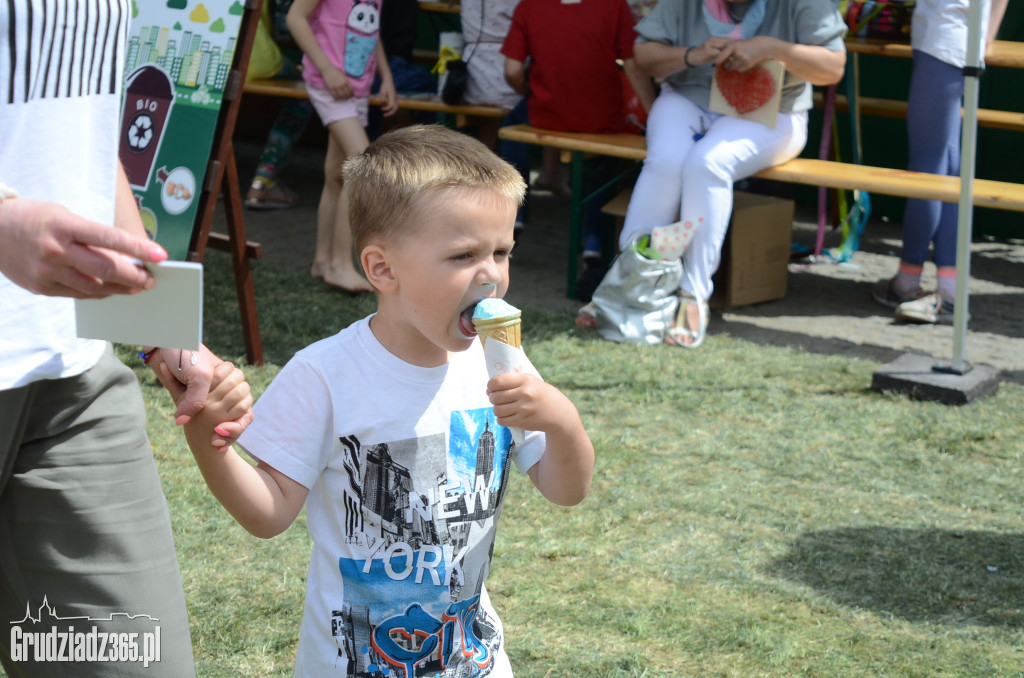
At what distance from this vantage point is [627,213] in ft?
18.9

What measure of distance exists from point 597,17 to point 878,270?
2342mm

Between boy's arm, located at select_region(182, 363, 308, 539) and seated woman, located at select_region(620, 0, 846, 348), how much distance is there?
12.5ft

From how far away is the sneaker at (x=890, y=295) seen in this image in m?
6.12

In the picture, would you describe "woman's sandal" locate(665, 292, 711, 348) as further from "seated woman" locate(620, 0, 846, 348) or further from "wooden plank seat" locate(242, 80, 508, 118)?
"wooden plank seat" locate(242, 80, 508, 118)

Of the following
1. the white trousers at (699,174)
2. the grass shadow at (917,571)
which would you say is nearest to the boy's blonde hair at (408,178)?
the grass shadow at (917,571)

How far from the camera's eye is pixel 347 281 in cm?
589

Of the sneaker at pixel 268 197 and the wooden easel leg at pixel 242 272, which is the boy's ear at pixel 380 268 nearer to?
the wooden easel leg at pixel 242 272

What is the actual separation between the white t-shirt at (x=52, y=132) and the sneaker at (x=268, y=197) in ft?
20.6

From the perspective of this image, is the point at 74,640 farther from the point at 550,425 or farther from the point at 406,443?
the point at 550,425

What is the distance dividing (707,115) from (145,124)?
279 cm

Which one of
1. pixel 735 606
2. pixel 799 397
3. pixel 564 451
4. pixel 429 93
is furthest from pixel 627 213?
pixel 564 451

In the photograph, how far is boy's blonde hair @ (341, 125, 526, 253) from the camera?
5.76ft

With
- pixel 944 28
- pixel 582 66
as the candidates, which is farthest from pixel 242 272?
pixel 944 28

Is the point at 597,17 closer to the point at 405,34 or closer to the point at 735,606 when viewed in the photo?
the point at 405,34
